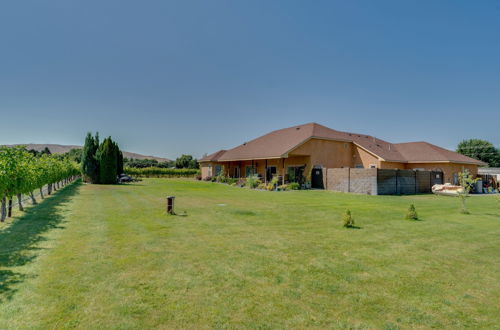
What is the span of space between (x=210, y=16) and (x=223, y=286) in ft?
54.5

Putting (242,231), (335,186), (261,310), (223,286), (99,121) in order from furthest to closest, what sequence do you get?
(99,121)
(335,186)
(242,231)
(223,286)
(261,310)

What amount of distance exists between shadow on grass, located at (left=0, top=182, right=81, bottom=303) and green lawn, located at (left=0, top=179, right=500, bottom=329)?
3 centimetres

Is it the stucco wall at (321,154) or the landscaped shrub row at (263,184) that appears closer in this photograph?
the landscaped shrub row at (263,184)

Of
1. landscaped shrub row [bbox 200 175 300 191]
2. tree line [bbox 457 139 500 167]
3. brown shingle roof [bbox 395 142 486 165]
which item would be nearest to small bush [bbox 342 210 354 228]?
landscaped shrub row [bbox 200 175 300 191]

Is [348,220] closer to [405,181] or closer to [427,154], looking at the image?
[405,181]

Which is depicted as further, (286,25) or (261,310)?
(286,25)

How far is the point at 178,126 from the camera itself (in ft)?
115

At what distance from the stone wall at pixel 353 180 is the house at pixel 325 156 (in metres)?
1.53

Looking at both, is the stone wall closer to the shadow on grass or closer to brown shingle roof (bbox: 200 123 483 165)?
brown shingle roof (bbox: 200 123 483 165)

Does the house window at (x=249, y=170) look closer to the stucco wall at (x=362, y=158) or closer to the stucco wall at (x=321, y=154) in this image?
the stucco wall at (x=321, y=154)

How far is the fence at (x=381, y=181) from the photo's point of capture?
19.3 meters

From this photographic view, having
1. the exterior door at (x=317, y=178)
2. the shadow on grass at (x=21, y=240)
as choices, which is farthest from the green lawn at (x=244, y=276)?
the exterior door at (x=317, y=178)

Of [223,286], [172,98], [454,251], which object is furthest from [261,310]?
[172,98]

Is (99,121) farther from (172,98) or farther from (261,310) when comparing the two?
(261,310)
